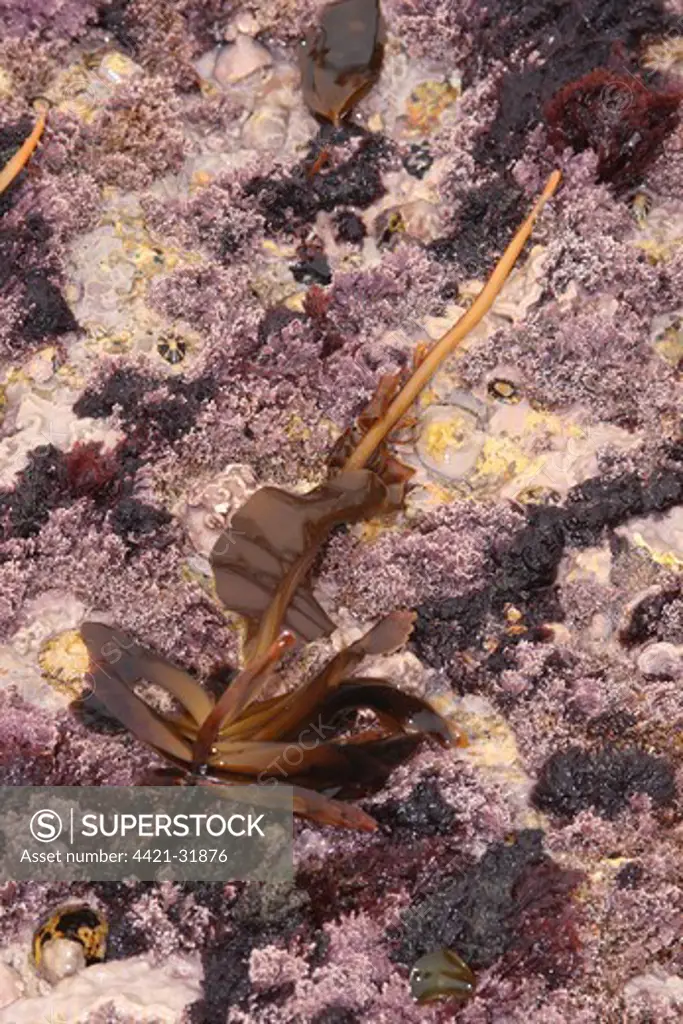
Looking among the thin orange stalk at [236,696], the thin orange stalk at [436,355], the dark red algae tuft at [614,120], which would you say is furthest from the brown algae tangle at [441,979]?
the dark red algae tuft at [614,120]

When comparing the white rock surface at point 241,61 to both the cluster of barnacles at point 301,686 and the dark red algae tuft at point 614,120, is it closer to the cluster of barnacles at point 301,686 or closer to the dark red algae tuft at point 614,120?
the dark red algae tuft at point 614,120

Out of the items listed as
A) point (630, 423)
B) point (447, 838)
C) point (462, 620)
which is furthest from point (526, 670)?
point (630, 423)

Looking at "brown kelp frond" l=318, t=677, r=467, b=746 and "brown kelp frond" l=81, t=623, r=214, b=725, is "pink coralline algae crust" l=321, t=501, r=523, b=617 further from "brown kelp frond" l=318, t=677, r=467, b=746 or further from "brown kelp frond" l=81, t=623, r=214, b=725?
"brown kelp frond" l=81, t=623, r=214, b=725
